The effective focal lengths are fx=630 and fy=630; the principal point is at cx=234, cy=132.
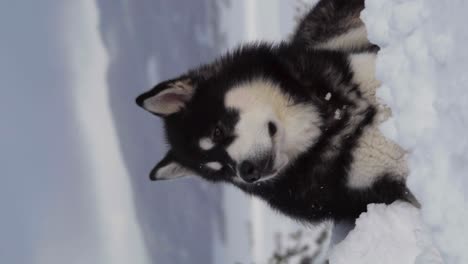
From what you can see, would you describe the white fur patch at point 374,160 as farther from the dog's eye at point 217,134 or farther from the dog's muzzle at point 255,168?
the dog's eye at point 217,134

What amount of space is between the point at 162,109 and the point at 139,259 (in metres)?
2.13

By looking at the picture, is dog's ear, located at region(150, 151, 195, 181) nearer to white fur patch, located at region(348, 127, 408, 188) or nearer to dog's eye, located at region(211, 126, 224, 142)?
dog's eye, located at region(211, 126, 224, 142)

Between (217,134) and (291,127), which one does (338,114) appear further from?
(217,134)

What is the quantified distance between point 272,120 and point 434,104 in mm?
1203

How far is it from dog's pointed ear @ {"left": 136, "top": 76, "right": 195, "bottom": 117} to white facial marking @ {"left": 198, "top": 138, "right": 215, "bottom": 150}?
25 cm

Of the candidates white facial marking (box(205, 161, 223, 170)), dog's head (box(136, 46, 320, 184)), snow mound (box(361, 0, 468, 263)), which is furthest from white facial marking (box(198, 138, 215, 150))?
snow mound (box(361, 0, 468, 263))

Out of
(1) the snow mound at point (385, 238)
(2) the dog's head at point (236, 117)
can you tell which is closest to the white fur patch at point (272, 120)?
(2) the dog's head at point (236, 117)

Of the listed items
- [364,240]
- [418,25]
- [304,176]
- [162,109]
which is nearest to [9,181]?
[162,109]

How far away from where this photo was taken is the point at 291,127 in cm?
322


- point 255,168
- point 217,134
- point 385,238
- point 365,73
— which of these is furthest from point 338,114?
point 385,238

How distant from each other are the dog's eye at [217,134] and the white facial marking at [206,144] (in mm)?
30

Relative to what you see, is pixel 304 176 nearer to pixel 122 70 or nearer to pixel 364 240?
pixel 364 240

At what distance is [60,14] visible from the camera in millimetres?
5230

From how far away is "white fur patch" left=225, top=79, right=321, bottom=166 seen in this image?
10.4ft
